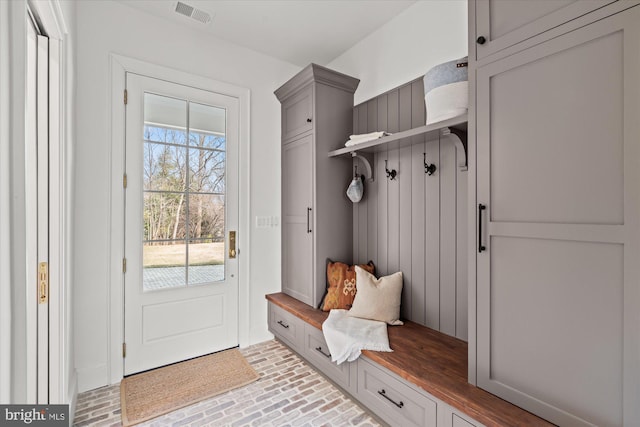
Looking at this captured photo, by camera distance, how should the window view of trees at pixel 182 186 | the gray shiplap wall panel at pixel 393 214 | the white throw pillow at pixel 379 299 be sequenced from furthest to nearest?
the window view of trees at pixel 182 186 → the gray shiplap wall panel at pixel 393 214 → the white throw pillow at pixel 379 299

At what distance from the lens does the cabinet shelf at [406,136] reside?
5.50 ft

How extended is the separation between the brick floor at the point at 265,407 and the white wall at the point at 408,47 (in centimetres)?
237

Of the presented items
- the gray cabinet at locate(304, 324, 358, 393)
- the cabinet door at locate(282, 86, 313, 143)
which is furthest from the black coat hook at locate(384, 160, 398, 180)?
the gray cabinet at locate(304, 324, 358, 393)

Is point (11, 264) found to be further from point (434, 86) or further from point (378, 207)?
point (378, 207)

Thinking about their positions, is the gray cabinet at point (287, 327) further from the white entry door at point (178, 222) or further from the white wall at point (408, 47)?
the white wall at point (408, 47)

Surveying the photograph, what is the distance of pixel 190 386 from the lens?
2.22 m

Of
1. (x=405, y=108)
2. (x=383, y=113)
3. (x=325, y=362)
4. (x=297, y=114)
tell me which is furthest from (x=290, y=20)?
(x=325, y=362)

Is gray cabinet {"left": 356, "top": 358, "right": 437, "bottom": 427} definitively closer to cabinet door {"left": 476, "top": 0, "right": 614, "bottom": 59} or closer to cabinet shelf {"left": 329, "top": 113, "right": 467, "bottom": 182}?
cabinet shelf {"left": 329, "top": 113, "right": 467, "bottom": 182}

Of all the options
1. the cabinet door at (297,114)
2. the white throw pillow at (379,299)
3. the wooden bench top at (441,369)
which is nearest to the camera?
the wooden bench top at (441,369)

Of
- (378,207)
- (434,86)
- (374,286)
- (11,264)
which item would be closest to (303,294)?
(374,286)

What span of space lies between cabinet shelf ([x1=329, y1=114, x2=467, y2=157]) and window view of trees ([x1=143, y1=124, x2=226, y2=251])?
42.7 inches

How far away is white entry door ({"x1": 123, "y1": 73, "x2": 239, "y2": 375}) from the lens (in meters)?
2.42

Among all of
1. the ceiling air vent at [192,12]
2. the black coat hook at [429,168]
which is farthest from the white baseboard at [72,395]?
the ceiling air vent at [192,12]

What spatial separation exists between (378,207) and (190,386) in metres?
1.91
